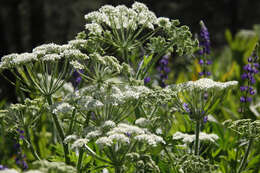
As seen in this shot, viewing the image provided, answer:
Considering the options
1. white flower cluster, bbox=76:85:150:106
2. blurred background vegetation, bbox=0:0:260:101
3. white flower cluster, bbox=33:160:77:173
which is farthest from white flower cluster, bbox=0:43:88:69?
blurred background vegetation, bbox=0:0:260:101

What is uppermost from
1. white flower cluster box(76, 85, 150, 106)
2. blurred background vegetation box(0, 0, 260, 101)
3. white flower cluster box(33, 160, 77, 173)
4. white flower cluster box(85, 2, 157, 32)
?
blurred background vegetation box(0, 0, 260, 101)

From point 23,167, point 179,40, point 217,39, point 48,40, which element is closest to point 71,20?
point 48,40

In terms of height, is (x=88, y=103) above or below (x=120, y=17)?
below

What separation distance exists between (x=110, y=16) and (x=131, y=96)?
0.63m

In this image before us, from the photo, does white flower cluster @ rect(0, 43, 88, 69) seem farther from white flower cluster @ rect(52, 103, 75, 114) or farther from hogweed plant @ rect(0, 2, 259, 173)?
white flower cluster @ rect(52, 103, 75, 114)

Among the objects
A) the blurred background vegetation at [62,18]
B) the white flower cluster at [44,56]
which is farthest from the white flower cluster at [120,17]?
the blurred background vegetation at [62,18]

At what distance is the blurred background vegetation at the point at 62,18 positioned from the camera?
305 inches

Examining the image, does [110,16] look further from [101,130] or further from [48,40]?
[48,40]

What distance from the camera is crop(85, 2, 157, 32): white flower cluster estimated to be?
2.32m

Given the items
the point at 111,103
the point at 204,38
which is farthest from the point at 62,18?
the point at 111,103

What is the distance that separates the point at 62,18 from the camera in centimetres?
953

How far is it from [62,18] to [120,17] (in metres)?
7.51

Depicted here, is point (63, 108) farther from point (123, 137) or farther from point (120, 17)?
point (120, 17)

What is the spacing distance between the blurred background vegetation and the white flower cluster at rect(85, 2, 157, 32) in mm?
3914
